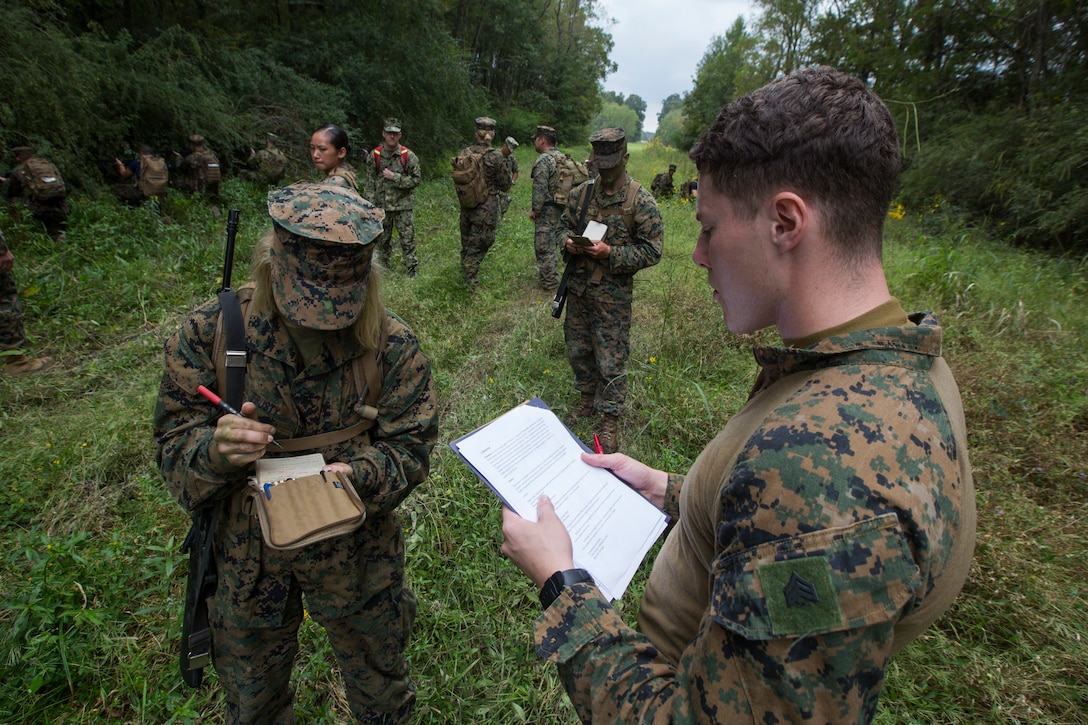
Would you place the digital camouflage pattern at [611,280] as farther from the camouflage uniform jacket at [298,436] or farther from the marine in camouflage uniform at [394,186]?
the marine in camouflage uniform at [394,186]

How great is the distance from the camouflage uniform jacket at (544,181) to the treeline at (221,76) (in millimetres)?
6503

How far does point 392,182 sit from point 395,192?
0.14m

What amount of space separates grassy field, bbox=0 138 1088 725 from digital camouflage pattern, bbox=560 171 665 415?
0.47 metres

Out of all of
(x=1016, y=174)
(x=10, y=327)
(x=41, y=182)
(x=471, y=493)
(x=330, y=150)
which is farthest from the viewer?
(x=1016, y=174)

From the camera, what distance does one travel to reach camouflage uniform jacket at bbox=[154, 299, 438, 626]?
150 centimetres

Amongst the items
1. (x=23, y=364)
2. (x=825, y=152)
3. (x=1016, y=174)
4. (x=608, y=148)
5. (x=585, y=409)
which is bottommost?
(x=23, y=364)

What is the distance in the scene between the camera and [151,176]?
27.3ft

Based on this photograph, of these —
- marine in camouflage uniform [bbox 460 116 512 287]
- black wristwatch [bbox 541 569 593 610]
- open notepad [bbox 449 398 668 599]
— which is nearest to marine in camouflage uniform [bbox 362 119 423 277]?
marine in camouflage uniform [bbox 460 116 512 287]

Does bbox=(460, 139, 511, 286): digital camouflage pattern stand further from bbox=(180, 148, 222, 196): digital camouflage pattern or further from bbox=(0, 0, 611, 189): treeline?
bbox=(0, 0, 611, 189): treeline

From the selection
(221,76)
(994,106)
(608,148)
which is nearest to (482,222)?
(608,148)

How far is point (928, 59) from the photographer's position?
12992 mm

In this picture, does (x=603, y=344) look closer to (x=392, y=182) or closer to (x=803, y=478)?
(x=803, y=478)

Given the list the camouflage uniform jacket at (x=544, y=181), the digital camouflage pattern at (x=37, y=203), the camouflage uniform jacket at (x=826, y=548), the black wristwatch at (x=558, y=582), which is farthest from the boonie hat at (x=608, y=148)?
the digital camouflage pattern at (x=37, y=203)

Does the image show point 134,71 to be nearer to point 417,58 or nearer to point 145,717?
point 417,58
